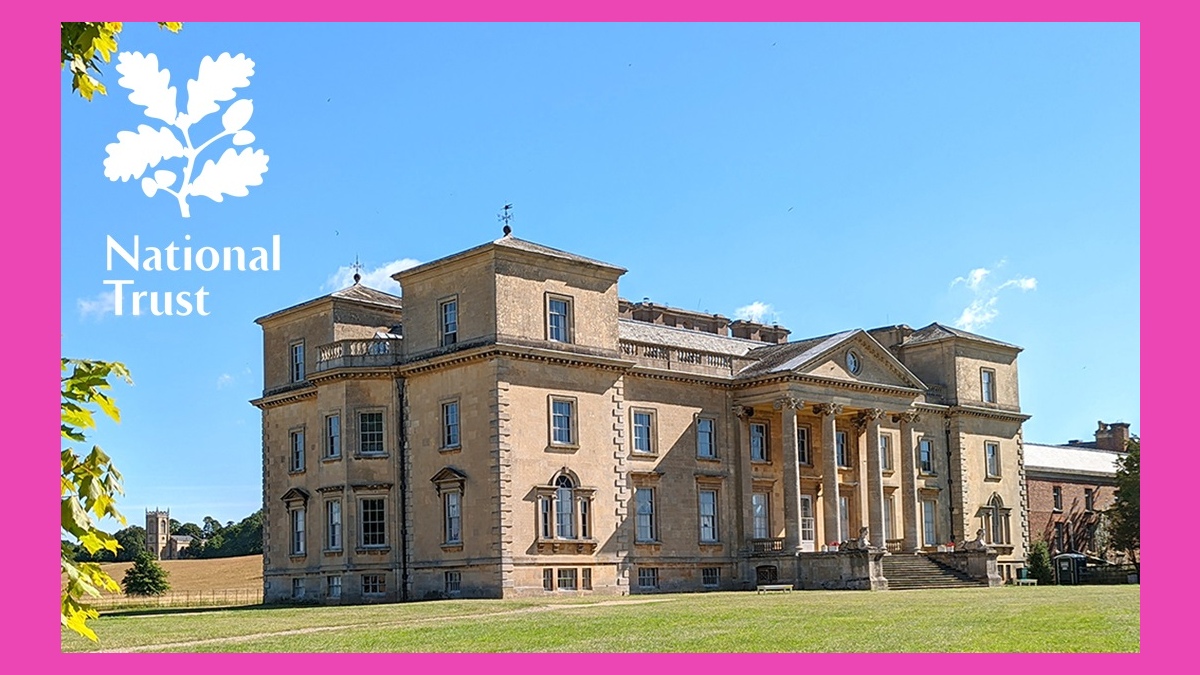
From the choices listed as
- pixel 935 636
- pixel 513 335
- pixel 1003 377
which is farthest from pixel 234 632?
pixel 1003 377

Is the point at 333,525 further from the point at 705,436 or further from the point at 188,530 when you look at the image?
the point at 188,530

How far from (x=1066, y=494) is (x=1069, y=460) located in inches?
194

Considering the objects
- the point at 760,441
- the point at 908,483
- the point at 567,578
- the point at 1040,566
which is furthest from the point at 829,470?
the point at 1040,566

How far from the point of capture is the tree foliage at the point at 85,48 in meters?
11.1

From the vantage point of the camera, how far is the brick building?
73.2m

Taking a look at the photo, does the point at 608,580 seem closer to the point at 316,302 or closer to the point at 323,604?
the point at 323,604

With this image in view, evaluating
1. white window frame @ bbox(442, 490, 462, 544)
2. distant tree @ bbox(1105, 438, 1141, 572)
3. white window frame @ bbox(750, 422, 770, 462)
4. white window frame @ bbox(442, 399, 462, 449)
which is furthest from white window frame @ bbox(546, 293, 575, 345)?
distant tree @ bbox(1105, 438, 1141, 572)

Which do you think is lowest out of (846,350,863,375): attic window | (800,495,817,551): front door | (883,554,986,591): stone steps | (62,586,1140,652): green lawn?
(883,554,986,591): stone steps

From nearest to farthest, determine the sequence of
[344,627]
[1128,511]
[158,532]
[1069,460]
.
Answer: [344,627] < [1128,511] < [1069,460] < [158,532]

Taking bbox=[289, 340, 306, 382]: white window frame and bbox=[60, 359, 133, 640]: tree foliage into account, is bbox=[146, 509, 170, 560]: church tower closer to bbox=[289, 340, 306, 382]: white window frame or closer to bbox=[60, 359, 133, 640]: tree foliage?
bbox=[289, 340, 306, 382]: white window frame

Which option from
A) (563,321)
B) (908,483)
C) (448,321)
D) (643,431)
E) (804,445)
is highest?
(448,321)

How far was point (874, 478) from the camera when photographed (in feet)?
175

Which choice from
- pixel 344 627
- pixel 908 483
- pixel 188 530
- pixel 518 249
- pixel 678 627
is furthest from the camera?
pixel 188 530

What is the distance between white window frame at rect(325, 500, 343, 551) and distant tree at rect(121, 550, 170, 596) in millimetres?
24621
